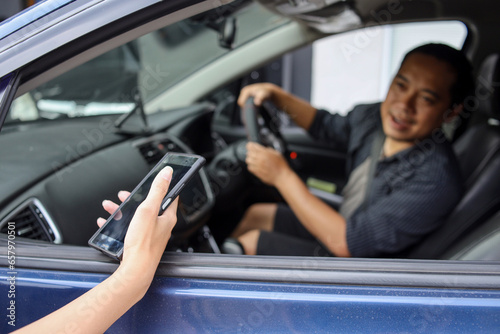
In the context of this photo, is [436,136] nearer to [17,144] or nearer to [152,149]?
[152,149]

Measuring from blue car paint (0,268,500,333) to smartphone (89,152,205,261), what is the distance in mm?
66

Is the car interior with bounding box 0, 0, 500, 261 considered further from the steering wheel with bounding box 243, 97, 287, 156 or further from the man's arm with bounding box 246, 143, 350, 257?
the man's arm with bounding box 246, 143, 350, 257

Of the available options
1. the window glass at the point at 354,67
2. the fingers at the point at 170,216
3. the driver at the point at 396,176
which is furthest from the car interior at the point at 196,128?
the window glass at the point at 354,67

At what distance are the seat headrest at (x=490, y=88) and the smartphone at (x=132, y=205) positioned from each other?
1376 millimetres

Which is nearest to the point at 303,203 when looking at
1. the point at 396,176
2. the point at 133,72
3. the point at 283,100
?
the point at 396,176

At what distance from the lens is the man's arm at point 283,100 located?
6.18 feet

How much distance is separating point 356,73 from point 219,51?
126 inches

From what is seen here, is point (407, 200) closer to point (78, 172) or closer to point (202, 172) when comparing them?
point (202, 172)

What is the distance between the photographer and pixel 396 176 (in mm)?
1519

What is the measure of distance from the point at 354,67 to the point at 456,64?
11.7 feet

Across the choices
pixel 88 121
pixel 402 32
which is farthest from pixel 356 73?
pixel 88 121

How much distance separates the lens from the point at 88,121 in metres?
1.69

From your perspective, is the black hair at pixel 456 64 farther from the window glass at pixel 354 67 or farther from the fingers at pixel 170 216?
the window glass at pixel 354 67

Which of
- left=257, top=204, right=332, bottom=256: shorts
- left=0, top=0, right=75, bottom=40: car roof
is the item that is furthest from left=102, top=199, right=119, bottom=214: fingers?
left=257, top=204, right=332, bottom=256: shorts
